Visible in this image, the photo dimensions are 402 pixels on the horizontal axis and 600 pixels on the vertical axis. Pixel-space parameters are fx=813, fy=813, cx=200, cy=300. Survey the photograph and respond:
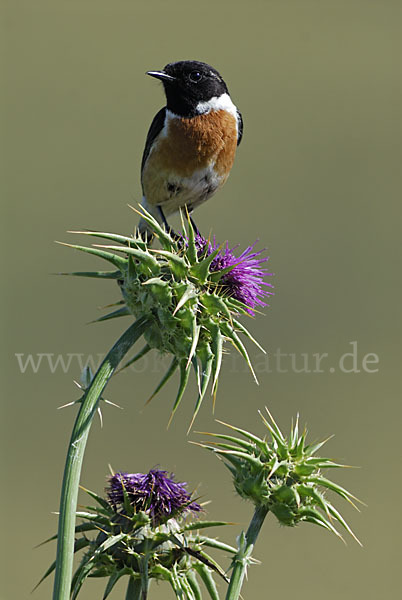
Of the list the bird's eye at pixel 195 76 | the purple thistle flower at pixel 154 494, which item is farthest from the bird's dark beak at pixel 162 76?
the purple thistle flower at pixel 154 494

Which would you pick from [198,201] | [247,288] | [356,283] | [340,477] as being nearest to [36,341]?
[340,477]

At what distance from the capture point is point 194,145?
7.54m

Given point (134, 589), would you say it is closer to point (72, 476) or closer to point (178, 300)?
point (72, 476)

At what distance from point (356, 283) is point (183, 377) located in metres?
17.9

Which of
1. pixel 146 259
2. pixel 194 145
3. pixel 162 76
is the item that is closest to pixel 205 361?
pixel 146 259

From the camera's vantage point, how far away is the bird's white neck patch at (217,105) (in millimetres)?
7746

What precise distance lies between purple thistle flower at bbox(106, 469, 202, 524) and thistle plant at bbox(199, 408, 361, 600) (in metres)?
0.32

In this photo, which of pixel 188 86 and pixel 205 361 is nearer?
pixel 205 361

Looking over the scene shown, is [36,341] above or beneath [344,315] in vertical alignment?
beneath

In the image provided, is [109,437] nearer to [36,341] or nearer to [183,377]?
[36,341]

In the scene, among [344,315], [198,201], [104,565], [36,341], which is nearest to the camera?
[104,565]

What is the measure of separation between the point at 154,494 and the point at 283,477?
0.71 metres

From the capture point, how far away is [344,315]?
67.5 ft

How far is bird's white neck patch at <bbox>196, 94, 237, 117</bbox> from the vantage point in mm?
7746
